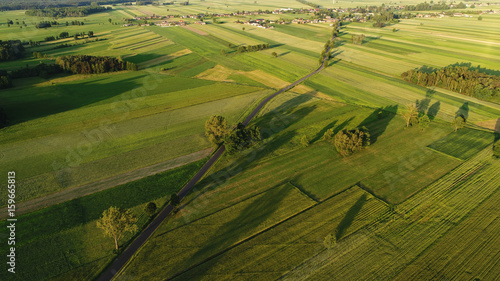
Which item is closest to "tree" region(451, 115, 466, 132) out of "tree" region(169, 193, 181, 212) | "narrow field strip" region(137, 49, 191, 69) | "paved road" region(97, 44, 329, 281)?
"paved road" region(97, 44, 329, 281)

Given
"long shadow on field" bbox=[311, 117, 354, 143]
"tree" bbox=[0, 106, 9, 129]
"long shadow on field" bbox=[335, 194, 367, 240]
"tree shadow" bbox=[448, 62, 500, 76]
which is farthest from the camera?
"tree shadow" bbox=[448, 62, 500, 76]

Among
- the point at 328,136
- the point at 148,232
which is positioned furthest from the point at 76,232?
the point at 328,136

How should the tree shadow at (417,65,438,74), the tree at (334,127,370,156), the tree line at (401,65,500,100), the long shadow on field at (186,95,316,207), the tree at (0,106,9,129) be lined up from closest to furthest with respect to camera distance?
the long shadow on field at (186,95,316,207)
the tree at (334,127,370,156)
the tree at (0,106,9,129)
the tree line at (401,65,500,100)
the tree shadow at (417,65,438,74)

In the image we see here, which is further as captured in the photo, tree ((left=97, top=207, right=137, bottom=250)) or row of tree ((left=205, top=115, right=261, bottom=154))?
row of tree ((left=205, top=115, right=261, bottom=154))

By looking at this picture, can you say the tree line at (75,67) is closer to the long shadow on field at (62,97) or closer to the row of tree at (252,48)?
the long shadow on field at (62,97)

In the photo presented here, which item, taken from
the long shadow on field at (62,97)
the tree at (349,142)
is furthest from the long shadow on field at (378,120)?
the long shadow on field at (62,97)

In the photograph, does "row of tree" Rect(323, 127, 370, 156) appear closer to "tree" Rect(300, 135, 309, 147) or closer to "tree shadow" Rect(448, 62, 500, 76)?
"tree" Rect(300, 135, 309, 147)
